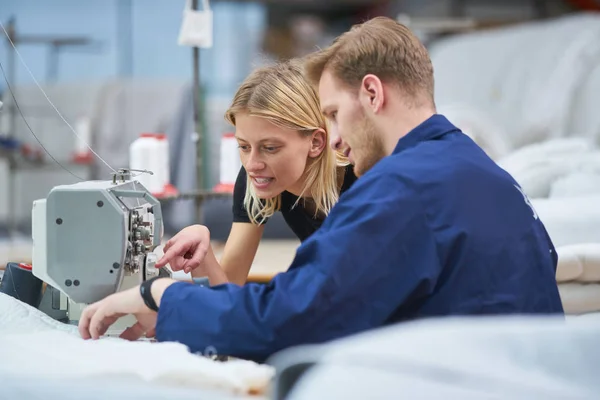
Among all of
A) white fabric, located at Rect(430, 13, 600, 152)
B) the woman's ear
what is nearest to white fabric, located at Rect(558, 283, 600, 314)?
the woman's ear

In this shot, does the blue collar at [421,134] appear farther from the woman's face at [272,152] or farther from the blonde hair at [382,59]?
the woman's face at [272,152]

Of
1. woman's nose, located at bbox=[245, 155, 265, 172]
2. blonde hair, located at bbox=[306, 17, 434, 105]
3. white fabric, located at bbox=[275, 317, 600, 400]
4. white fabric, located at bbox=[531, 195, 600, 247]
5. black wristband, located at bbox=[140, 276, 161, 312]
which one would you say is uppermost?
blonde hair, located at bbox=[306, 17, 434, 105]

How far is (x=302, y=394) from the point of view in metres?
0.83

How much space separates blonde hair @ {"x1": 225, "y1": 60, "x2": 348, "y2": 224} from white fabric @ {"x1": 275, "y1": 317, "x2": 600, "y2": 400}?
0.84 metres

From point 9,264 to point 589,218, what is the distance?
4.73ft

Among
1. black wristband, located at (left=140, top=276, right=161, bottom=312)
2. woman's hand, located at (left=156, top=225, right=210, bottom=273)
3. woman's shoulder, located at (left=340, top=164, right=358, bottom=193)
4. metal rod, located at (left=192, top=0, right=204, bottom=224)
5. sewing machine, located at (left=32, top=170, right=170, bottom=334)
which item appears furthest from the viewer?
metal rod, located at (left=192, top=0, right=204, bottom=224)

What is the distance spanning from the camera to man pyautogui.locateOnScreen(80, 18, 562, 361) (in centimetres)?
103

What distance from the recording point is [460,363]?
835mm

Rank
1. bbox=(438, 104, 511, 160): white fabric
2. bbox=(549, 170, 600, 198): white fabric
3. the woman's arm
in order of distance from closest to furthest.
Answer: the woman's arm < bbox=(549, 170, 600, 198): white fabric < bbox=(438, 104, 511, 160): white fabric

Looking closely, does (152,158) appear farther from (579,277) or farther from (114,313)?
(114,313)

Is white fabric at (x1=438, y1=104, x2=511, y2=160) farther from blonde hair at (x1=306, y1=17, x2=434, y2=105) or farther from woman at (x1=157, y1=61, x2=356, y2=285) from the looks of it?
blonde hair at (x1=306, y1=17, x2=434, y2=105)

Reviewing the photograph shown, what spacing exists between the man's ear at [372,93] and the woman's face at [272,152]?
0.50 meters

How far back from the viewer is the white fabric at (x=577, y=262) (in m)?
2.00

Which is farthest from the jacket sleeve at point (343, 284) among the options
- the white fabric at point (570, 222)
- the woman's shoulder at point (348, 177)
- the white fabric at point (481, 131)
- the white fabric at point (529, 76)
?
the white fabric at point (529, 76)
